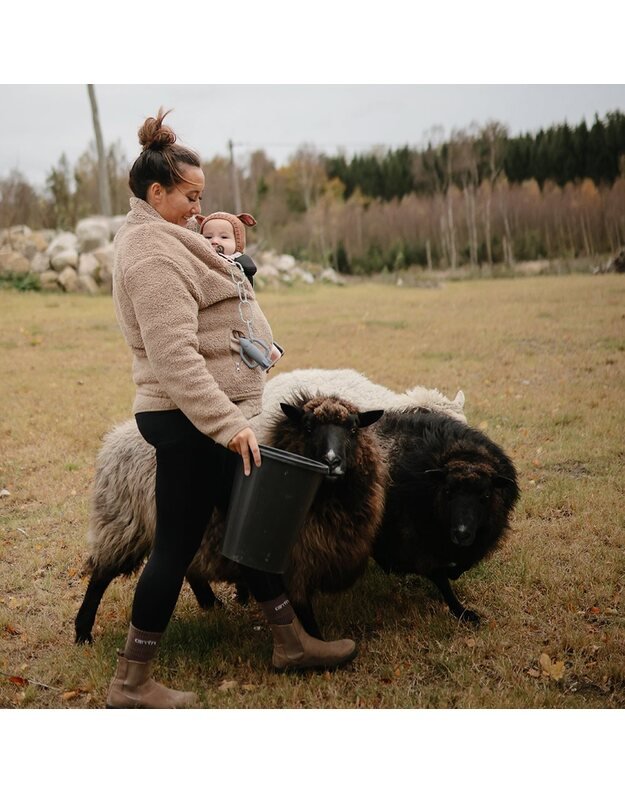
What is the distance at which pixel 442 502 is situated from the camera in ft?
13.4

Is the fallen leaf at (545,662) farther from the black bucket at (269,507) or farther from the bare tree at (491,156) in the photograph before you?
the bare tree at (491,156)

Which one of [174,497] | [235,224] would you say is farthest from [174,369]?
[235,224]

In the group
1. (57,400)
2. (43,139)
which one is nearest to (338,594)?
(57,400)

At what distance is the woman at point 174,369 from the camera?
9.03 feet

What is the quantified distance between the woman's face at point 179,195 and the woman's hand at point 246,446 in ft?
3.07

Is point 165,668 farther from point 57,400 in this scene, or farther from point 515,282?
point 515,282

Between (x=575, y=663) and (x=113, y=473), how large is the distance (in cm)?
252

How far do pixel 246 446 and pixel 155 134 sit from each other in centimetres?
127

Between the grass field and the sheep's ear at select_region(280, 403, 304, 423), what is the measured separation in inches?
46.5

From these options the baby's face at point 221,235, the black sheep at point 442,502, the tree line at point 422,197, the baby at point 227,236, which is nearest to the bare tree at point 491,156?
the tree line at point 422,197

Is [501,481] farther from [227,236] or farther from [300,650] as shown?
[227,236]

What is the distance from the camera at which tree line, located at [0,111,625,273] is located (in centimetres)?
544

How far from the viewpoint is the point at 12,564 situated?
4.62m

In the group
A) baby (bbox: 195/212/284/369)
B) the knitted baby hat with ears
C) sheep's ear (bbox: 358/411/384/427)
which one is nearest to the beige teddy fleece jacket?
baby (bbox: 195/212/284/369)
